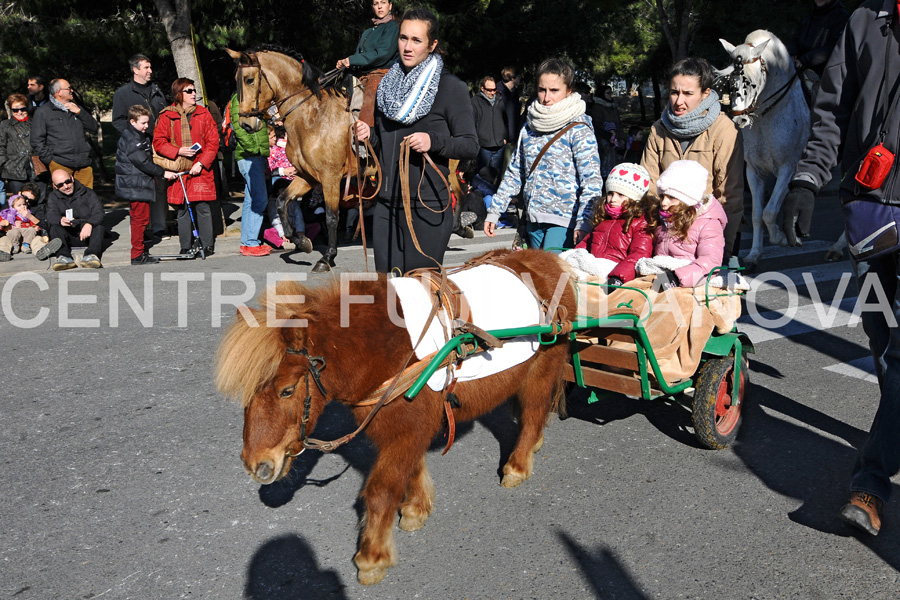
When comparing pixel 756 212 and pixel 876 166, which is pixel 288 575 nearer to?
pixel 876 166

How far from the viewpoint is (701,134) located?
510 centimetres

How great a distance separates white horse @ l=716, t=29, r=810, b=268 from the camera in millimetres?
8594

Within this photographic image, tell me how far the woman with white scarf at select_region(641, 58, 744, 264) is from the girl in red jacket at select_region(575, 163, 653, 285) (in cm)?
59

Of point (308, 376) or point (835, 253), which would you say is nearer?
point (308, 376)

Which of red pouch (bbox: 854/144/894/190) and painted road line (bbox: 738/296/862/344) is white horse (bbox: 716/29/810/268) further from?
red pouch (bbox: 854/144/894/190)

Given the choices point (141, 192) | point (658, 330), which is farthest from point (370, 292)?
point (141, 192)

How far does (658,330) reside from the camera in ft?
13.7

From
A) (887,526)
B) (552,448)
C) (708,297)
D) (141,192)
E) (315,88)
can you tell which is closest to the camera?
(887,526)

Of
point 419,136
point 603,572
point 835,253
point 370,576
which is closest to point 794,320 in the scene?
point 835,253

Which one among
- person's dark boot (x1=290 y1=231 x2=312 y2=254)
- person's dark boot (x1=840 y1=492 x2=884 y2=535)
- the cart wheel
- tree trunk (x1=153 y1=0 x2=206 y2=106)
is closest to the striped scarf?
the cart wheel

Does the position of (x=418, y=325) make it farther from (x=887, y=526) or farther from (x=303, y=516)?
(x=887, y=526)

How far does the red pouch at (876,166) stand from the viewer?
332 centimetres

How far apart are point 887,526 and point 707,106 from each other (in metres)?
2.75

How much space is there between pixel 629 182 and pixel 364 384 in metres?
2.31
